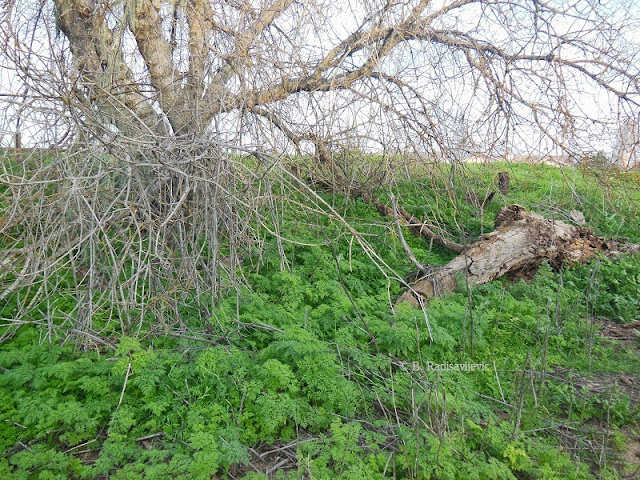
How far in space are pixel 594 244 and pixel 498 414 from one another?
12.5 feet

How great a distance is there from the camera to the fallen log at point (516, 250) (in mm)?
5066

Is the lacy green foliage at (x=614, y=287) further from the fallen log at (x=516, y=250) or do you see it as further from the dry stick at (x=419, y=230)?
the dry stick at (x=419, y=230)

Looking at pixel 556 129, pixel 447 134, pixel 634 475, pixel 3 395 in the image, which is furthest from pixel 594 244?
pixel 3 395

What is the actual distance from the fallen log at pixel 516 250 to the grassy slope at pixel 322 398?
50 centimetres

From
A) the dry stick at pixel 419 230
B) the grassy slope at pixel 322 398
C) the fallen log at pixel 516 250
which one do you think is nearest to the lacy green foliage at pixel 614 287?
the fallen log at pixel 516 250

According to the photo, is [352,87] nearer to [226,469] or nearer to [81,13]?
[81,13]

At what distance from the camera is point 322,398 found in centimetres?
311

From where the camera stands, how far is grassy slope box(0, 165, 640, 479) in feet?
8.89

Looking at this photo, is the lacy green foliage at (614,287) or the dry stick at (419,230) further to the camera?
the dry stick at (419,230)

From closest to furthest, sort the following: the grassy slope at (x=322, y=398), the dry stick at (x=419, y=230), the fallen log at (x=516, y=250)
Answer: the grassy slope at (x=322, y=398), the fallen log at (x=516, y=250), the dry stick at (x=419, y=230)

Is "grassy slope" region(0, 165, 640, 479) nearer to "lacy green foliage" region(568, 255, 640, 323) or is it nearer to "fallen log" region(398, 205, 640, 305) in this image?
"fallen log" region(398, 205, 640, 305)

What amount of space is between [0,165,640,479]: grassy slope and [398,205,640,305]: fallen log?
0.50 metres

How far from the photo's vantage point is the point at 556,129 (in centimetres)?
529

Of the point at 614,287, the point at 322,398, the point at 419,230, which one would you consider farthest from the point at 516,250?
A: the point at 322,398
